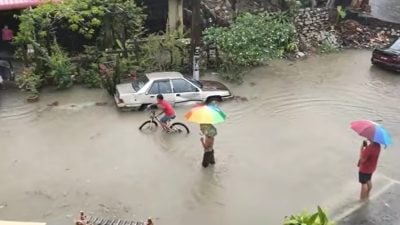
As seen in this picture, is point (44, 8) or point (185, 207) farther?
point (44, 8)

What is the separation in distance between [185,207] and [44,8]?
9897 millimetres

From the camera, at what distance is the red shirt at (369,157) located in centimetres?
1126

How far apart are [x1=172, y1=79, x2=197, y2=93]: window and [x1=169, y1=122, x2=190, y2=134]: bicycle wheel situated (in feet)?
5.06

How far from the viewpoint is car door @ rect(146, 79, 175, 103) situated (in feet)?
52.5

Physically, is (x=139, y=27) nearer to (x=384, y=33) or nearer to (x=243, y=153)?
(x=243, y=153)

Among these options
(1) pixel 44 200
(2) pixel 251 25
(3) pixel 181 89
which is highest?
(2) pixel 251 25

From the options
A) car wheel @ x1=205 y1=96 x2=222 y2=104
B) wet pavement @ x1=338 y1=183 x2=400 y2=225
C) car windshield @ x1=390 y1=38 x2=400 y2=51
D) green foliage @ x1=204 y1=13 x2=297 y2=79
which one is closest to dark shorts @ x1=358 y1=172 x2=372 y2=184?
wet pavement @ x1=338 y1=183 x2=400 y2=225

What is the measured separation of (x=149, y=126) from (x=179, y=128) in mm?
838

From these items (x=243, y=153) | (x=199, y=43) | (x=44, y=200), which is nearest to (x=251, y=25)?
(x=199, y=43)

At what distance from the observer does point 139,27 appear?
65.1 ft

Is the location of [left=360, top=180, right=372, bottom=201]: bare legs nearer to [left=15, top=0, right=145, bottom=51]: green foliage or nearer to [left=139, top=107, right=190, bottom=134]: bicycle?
[left=139, top=107, right=190, bottom=134]: bicycle

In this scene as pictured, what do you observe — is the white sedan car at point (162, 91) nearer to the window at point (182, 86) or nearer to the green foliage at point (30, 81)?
the window at point (182, 86)

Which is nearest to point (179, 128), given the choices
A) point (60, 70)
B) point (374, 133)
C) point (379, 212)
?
point (60, 70)

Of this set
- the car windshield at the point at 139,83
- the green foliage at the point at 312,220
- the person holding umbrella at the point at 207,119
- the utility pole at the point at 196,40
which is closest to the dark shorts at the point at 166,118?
the car windshield at the point at 139,83
